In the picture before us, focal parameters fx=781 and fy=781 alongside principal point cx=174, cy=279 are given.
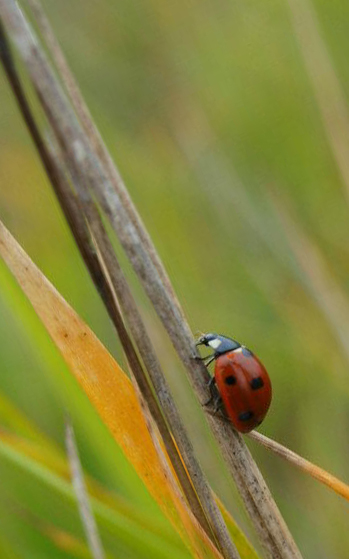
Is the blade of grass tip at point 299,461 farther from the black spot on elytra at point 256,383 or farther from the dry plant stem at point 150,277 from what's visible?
the black spot on elytra at point 256,383

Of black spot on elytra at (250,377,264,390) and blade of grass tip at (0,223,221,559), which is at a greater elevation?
blade of grass tip at (0,223,221,559)

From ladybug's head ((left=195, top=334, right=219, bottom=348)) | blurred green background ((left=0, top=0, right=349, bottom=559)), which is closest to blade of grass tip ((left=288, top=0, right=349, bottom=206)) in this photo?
blurred green background ((left=0, top=0, right=349, bottom=559))

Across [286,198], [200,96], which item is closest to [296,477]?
[286,198]

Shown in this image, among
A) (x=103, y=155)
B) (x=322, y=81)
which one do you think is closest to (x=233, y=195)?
(x=322, y=81)

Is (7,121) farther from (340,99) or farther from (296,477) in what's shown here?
(296,477)

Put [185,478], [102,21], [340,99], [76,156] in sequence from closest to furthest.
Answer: [76,156]
[185,478]
[340,99]
[102,21]

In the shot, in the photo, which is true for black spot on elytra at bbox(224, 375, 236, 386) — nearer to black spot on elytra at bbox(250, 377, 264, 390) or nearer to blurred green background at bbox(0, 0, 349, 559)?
black spot on elytra at bbox(250, 377, 264, 390)

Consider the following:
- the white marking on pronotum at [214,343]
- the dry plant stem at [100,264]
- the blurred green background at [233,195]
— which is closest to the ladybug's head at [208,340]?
the white marking on pronotum at [214,343]
